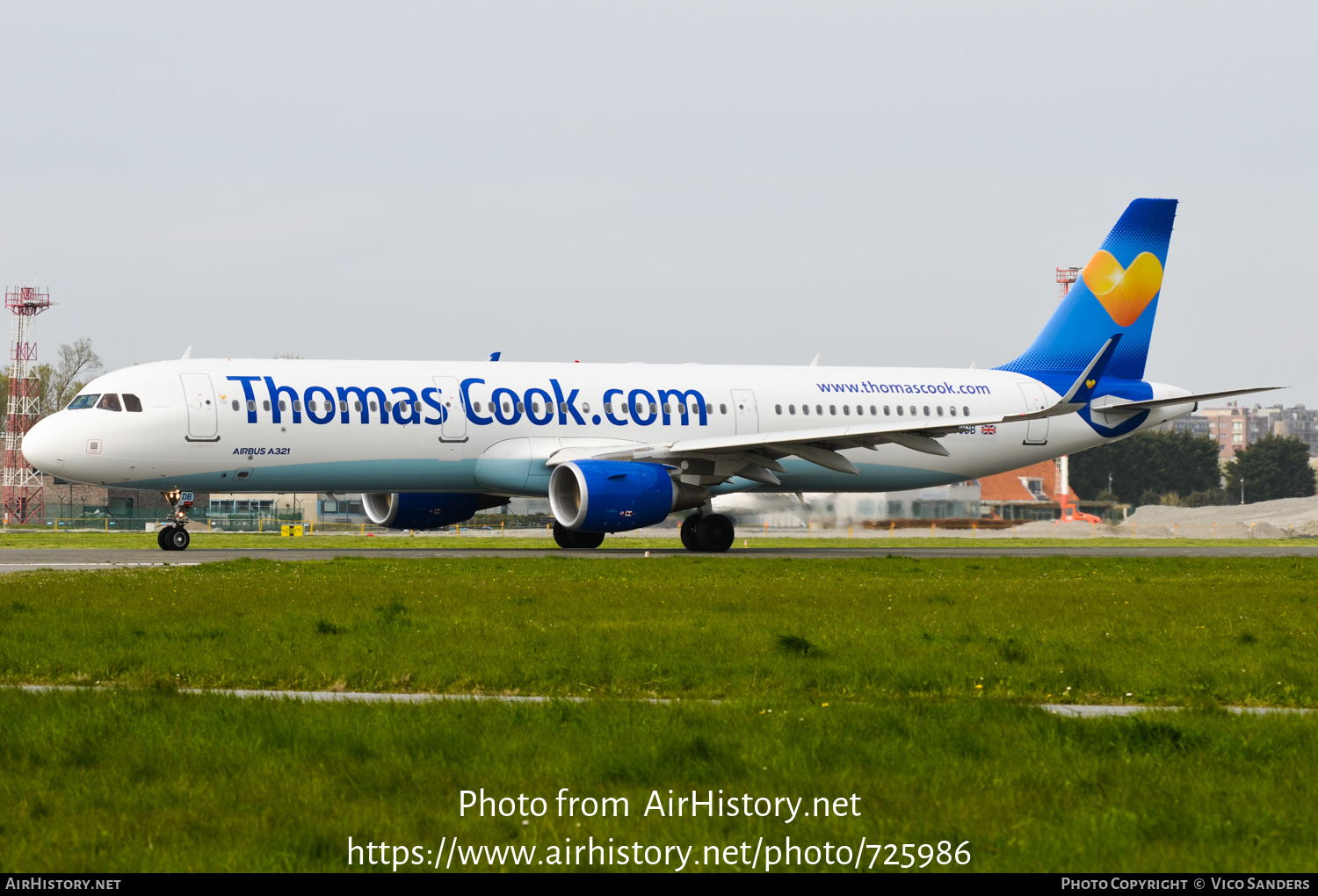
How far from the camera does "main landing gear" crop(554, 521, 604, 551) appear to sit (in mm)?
32688

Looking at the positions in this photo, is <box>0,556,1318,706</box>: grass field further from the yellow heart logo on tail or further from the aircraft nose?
the yellow heart logo on tail

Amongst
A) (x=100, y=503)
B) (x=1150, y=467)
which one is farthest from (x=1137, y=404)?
(x=1150, y=467)

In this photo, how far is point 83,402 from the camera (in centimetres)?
2877

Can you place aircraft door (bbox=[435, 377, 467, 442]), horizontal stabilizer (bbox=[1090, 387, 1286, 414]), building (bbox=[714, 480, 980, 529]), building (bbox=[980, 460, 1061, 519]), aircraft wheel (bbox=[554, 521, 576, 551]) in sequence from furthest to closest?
building (bbox=[980, 460, 1061, 519]), building (bbox=[714, 480, 980, 529]), horizontal stabilizer (bbox=[1090, 387, 1286, 414]), aircraft wheel (bbox=[554, 521, 576, 551]), aircraft door (bbox=[435, 377, 467, 442])

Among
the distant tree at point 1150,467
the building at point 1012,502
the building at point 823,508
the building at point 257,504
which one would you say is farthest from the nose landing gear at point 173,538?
the distant tree at point 1150,467

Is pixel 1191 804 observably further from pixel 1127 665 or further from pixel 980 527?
pixel 980 527

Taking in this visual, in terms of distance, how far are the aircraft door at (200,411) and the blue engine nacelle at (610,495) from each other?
6644 millimetres

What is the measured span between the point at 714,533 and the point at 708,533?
0.15 m

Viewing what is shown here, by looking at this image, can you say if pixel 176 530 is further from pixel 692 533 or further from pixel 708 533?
pixel 708 533

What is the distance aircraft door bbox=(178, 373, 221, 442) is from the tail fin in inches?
788

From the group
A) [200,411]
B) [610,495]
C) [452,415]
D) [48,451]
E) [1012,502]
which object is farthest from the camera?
[1012,502]

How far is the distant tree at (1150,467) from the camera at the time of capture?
358ft

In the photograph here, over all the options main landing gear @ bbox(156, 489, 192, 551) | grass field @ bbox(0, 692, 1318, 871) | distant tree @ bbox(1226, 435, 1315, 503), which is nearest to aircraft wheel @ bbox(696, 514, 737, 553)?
main landing gear @ bbox(156, 489, 192, 551)
